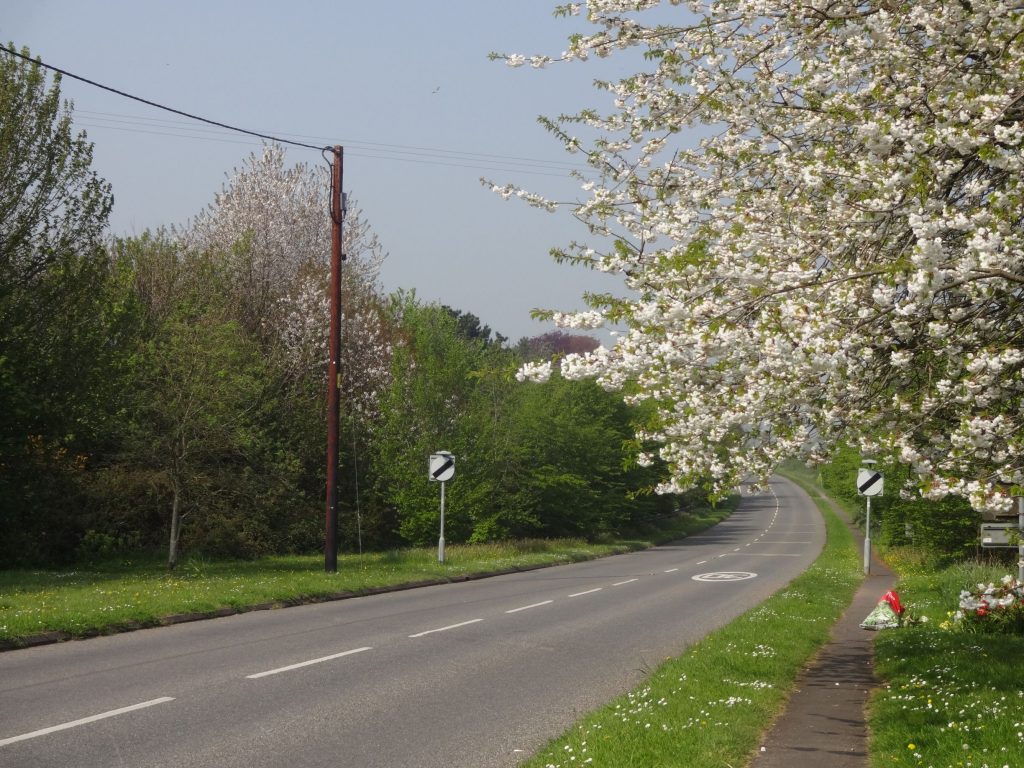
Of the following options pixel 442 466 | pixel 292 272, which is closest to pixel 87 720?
pixel 442 466

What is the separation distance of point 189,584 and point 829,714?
1384 centimetres

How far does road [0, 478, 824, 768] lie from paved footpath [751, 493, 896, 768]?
170cm

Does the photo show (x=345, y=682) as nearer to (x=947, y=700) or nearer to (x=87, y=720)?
(x=87, y=720)

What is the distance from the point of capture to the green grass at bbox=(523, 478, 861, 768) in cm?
697

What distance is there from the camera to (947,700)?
8.40 metres

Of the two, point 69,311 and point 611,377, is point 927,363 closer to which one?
point 611,377

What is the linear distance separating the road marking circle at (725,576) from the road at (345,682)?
21.0 feet

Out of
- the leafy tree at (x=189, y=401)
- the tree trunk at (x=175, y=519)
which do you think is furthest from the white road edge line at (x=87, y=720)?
the tree trunk at (x=175, y=519)

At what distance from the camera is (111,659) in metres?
11.4

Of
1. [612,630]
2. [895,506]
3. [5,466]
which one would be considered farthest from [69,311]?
[895,506]

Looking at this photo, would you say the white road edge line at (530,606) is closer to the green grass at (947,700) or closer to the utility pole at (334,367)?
the utility pole at (334,367)

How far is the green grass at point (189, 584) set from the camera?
14.1 m

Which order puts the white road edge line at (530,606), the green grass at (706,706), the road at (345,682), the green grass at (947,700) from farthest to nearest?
the white road edge line at (530,606), the road at (345,682), the green grass at (706,706), the green grass at (947,700)

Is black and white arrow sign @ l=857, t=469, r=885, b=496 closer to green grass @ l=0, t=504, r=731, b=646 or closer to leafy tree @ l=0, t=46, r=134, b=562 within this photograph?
green grass @ l=0, t=504, r=731, b=646
